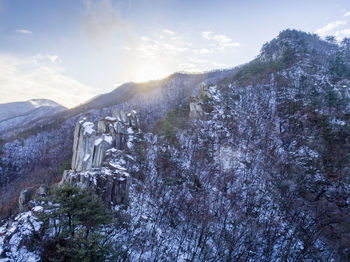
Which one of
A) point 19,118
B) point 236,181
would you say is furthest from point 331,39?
point 19,118

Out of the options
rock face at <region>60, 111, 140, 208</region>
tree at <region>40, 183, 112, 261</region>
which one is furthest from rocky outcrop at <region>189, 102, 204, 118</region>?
tree at <region>40, 183, 112, 261</region>

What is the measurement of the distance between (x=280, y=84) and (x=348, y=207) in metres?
34.3

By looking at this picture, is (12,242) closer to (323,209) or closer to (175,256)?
(175,256)

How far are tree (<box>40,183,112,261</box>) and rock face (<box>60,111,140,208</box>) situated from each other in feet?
17.2

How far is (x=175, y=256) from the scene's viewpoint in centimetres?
1388

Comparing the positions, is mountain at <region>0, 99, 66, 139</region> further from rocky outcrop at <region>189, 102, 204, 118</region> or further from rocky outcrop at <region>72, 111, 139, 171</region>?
rocky outcrop at <region>189, 102, 204, 118</region>

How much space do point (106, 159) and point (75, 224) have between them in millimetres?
14574

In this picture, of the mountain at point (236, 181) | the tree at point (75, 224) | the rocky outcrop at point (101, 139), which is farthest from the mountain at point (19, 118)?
the tree at point (75, 224)

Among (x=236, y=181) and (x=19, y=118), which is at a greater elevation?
(x=19, y=118)

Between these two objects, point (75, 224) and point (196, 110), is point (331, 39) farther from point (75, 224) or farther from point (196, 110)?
point (75, 224)

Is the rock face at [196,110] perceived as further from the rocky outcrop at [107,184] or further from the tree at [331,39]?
the tree at [331,39]

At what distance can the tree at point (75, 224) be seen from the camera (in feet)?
25.8

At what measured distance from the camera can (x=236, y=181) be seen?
→ 79.5ft

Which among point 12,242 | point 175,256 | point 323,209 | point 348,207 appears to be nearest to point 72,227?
point 12,242
